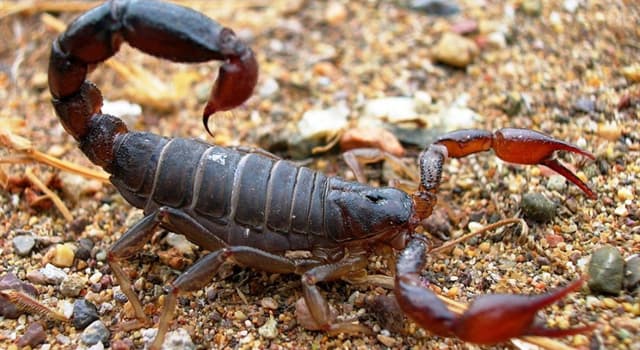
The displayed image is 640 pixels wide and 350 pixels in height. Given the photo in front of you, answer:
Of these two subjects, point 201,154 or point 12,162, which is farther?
point 12,162

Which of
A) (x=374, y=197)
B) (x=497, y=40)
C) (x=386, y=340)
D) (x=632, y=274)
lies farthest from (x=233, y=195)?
(x=497, y=40)

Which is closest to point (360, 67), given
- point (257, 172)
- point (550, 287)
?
point (257, 172)

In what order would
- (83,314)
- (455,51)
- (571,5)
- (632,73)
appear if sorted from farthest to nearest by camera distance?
(571,5), (455,51), (632,73), (83,314)

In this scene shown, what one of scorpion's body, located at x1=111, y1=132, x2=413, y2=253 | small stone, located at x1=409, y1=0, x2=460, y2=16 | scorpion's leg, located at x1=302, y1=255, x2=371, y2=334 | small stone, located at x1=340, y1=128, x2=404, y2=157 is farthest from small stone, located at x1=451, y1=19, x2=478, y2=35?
scorpion's leg, located at x1=302, y1=255, x2=371, y2=334

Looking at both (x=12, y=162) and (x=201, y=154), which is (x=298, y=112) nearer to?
(x=201, y=154)

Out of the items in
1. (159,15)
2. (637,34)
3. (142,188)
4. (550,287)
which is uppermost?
(159,15)

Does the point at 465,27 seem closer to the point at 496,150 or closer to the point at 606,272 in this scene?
the point at 496,150

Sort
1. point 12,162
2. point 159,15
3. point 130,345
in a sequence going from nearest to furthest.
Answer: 1. point 159,15
2. point 130,345
3. point 12,162
